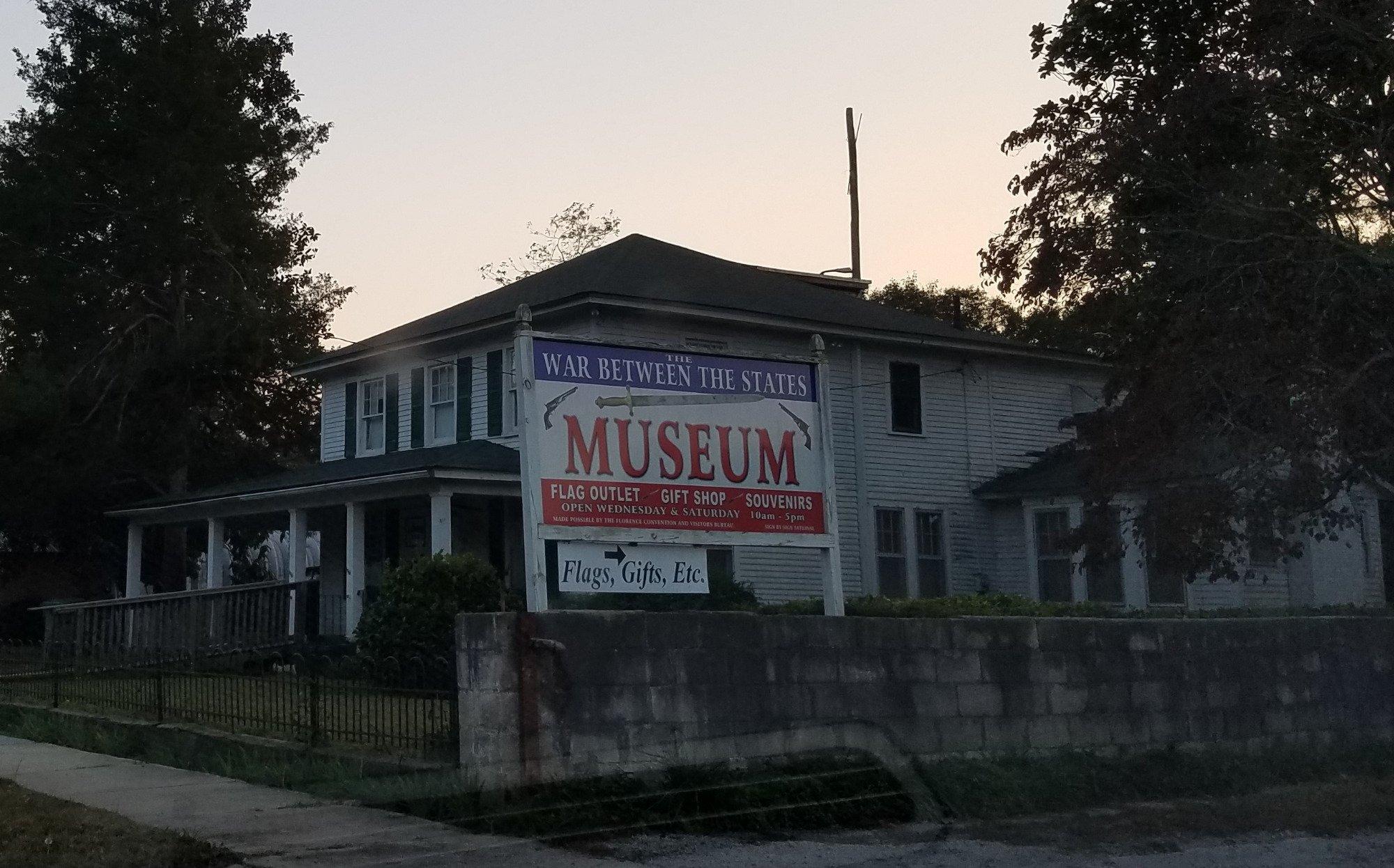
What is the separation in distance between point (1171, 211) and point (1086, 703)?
28.2 feet

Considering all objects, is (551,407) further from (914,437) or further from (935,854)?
(914,437)

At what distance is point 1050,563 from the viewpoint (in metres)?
29.2

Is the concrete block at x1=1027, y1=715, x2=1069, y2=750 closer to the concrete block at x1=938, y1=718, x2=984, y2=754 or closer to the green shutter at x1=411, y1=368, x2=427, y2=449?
the concrete block at x1=938, y1=718, x2=984, y2=754

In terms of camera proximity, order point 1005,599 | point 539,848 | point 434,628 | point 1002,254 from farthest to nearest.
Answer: point 1005,599 < point 1002,254 < point 434,628 < point 539,848

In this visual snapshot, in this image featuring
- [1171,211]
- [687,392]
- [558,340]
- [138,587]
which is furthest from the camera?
[138,587]

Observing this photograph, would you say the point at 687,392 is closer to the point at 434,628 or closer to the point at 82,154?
the point at 434,628

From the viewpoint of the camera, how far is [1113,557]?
20797 millimetres

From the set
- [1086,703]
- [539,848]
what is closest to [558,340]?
[539,848]

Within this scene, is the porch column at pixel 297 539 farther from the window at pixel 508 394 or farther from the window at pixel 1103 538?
the window at pixel 1103 538

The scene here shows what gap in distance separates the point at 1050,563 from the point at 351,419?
13.9 metres

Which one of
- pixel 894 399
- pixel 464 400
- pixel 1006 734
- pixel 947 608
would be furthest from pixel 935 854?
pixel 894 399

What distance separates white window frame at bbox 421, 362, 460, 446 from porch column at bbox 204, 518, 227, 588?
455 centimetres

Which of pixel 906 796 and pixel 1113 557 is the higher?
pixel 1113 557

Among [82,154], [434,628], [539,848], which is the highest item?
[82,154]
